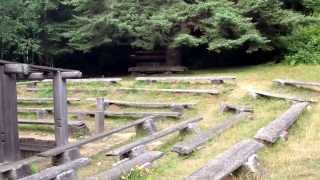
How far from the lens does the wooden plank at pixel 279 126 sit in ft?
28.8

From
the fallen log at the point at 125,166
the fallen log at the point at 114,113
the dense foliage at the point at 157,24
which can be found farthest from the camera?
the dense foliage at the point at 157,24

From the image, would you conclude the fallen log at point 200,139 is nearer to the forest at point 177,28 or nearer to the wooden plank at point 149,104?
the wooden plank at point 149,104

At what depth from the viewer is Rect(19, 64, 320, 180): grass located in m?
7.71

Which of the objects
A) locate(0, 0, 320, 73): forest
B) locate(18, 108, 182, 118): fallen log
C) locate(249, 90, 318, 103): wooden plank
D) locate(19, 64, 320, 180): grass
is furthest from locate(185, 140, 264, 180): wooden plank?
locate(0, 0, 320, 73): forest

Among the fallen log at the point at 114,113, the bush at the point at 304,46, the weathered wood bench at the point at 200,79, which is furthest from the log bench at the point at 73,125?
the bush at the point at 304,46

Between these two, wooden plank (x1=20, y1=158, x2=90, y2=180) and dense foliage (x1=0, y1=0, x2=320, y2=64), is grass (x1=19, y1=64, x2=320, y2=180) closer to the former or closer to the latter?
wooden plank (x1=20, y1=158, x2=90, y2=180)

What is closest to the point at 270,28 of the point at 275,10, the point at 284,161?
the point at 275,10

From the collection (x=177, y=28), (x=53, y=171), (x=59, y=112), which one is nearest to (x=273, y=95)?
(x=59, y=112)

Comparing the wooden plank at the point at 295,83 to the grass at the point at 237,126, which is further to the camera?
the wooden plank at the point at 295,83

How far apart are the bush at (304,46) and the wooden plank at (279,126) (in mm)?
7313

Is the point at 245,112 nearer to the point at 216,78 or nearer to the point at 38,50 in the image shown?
the point at 216,78

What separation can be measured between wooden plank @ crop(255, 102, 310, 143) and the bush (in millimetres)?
7313

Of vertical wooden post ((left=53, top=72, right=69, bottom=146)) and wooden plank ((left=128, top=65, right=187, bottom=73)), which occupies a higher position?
wooden plank ((left=128, top=65, right=187, bottom=73))

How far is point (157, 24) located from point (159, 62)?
3100mm
